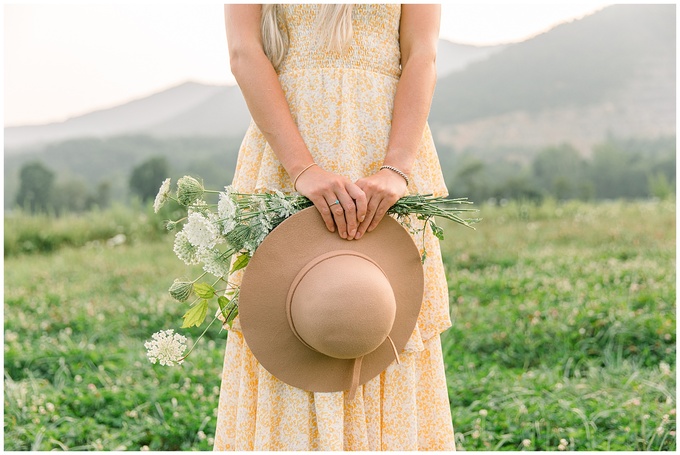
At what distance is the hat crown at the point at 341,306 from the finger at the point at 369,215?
8 cm

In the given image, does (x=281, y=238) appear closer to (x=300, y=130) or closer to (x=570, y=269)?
(x=300, y=130)

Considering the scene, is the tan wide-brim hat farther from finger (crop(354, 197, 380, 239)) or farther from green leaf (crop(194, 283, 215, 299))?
green leaf (crop(194, 283, 215, 299))

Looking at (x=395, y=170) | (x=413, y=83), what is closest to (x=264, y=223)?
(x=395, y=170)

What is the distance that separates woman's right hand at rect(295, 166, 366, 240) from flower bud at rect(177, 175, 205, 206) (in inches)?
13.3

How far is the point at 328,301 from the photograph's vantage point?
1.58 meters

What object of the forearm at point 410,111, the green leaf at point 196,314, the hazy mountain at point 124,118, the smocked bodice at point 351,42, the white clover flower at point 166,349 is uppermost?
the hazy mountain at point 124,118

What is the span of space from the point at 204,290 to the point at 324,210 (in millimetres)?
441

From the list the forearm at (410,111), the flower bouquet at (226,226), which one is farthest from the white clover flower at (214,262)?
the forearm at (410,111)

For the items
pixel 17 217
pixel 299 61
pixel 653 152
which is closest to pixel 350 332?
pixel 299 61

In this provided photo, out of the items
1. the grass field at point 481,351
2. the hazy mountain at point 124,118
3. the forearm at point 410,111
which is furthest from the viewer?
the hazy mountain at point 124,118

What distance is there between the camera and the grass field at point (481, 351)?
118 inches

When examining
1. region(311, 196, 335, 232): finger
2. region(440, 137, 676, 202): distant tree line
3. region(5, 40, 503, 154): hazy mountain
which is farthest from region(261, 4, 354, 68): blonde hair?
region(5, 40, 503, 154): hazy mountain

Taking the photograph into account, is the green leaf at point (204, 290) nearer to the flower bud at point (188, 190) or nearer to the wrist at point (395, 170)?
the flower bud at point (188, 190)

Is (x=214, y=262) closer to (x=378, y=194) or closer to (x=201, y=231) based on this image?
(x=201, y=231)
